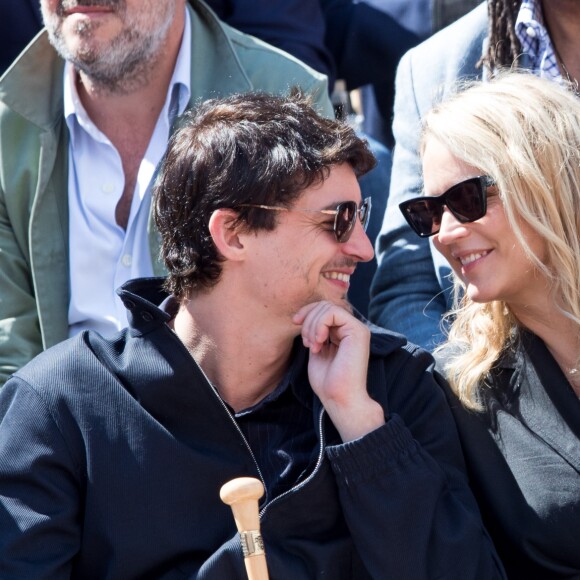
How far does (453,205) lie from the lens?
2.58 m

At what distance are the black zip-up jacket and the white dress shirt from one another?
0.93 m

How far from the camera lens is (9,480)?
237 cm

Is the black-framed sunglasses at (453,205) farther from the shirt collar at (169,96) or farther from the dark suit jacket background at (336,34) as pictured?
the dark suit jacket background at (336,34)

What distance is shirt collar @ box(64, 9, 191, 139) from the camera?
11.8 feet

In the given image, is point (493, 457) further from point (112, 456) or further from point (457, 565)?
point (112, 456)

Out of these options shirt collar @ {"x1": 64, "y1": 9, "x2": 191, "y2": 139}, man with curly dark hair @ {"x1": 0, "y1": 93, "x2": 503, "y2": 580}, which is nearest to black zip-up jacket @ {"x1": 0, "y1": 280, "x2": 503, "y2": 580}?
man with curly dark hair @ {"x1": 0, "y1": 93, "x2": 503, "y2": 580}

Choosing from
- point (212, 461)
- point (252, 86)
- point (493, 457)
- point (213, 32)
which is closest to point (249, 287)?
point (212, 461)

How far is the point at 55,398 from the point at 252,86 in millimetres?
1507

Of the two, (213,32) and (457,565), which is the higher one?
(213,32)

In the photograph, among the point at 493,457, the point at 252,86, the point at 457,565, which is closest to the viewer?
the point at 457,565

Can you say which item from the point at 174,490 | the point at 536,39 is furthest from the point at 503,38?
the point at 174,490

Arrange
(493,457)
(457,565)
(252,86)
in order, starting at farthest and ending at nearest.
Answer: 1. (252,86)
2. (493,457)
3. (457,565)

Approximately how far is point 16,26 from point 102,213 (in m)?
0.99

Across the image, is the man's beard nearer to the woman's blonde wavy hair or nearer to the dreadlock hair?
the dreadlock hair
